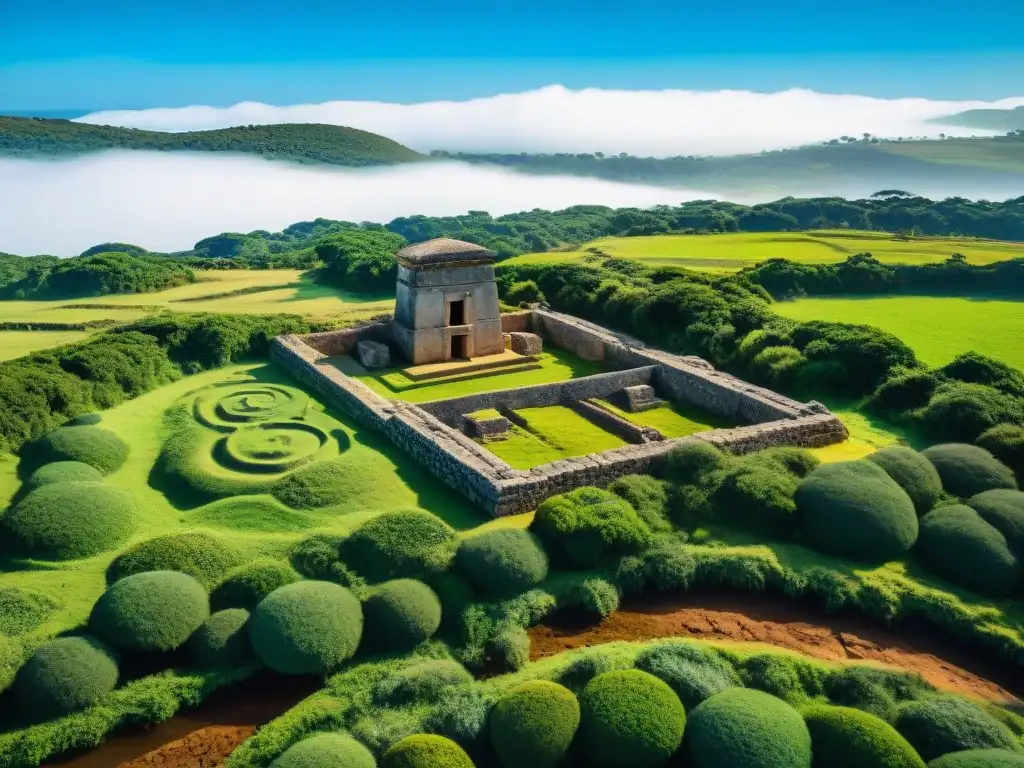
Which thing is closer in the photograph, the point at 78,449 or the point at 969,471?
the point at 969,471

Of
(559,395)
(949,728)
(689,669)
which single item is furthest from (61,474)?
(949,728)

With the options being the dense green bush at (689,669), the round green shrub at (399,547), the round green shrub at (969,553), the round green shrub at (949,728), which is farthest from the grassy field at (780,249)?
the round green shrub at (949,728)

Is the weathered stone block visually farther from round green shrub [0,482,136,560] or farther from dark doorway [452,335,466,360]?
round green shrub [0,482,136,560]

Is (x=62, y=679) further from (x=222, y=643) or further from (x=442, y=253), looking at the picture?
(x=442, y=253)

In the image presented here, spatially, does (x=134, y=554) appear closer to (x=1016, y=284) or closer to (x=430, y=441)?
(x=430, y=441)

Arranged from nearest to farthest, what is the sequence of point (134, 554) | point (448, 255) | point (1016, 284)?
1. point (134, 554)
2. point (448, 255)
3. point (1016, 284)

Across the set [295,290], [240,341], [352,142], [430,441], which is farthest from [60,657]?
[352,142]
